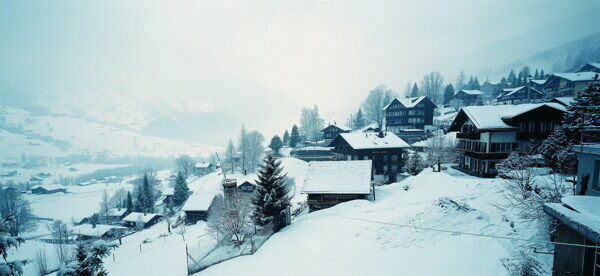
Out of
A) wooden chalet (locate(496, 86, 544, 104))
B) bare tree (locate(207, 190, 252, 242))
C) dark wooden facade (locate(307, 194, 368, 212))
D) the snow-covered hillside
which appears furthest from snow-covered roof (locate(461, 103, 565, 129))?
wooden chalet (locate(496, 86, 544, 104))

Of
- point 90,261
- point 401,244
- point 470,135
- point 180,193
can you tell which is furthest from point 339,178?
point 180,193

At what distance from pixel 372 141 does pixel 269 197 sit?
29.9 m

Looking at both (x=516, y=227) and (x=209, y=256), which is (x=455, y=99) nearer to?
(x=516, y=227)

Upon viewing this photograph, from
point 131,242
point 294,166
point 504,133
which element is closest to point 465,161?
point 504,133

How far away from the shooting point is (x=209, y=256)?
20016 millimetres

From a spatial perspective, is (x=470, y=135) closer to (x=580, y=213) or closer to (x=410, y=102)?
(x=580, y=213)

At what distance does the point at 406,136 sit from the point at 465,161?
3327cm

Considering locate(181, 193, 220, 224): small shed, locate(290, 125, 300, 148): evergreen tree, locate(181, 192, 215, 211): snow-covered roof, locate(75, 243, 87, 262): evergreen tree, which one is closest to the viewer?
locate(75, 243, 87, 262): evergreen tree

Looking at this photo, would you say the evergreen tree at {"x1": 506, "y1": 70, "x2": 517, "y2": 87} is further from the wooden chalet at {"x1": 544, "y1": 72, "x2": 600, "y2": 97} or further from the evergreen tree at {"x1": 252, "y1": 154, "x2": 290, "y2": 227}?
the evergreen tree at {"x1": 252, "y1": 154, "x2": 290, "y2": 227}

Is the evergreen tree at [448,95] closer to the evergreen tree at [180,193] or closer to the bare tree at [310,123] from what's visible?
the bare tree at [310,123]

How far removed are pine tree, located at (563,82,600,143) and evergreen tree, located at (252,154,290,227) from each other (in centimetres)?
2729

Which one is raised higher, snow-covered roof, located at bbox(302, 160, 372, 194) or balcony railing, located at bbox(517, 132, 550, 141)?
balcony railing, located at bbox(517, 132, 550, 141)

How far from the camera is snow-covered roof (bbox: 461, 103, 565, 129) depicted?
29.9m

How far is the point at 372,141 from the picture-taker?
47562 millimetres
